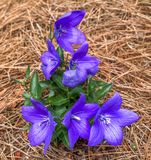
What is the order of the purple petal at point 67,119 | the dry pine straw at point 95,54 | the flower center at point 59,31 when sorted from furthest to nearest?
the dry pine straw at point 95,54 → the flower center at point 59,31 → the purple petal at point 67,119

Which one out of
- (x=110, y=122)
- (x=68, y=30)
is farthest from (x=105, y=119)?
(x=68, y=30)

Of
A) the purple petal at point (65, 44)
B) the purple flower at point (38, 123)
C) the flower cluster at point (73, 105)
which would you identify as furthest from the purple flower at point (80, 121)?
the purple petal at point (65, 44)

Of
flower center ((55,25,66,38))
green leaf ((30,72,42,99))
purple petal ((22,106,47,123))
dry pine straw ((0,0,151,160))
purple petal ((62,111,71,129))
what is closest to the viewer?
purple petal ((62,111,71,129))

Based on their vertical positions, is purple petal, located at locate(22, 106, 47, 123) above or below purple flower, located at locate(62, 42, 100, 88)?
below

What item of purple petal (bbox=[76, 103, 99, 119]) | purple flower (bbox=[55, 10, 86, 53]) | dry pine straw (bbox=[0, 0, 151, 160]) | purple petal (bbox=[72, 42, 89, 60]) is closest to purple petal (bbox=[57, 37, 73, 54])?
purple flower (bbox=[55, 10, 86, 53])

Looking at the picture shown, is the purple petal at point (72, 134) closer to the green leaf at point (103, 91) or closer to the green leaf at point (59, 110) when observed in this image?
the green leaf at point (59, 110)

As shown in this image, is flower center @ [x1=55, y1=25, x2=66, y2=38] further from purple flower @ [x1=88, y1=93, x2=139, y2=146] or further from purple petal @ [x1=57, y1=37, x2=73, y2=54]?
purple flower @ [x1=88, y1=93, x2=139, y2=146]
